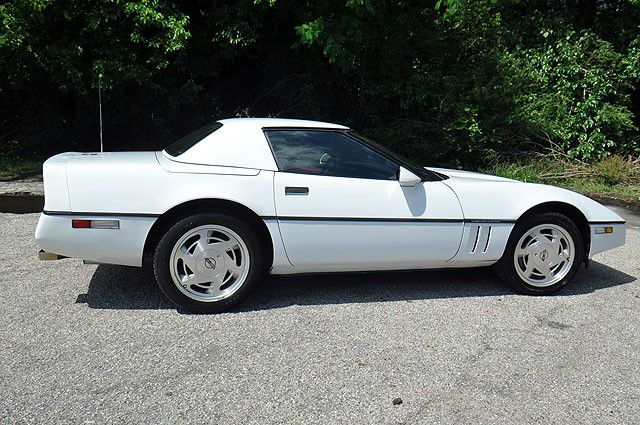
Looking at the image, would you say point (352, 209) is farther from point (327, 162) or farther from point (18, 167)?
point (18, 167)

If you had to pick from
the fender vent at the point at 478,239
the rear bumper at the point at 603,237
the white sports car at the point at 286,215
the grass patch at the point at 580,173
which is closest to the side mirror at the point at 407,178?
the white sports car at the point at 286,215

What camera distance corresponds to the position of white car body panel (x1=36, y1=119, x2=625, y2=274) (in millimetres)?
3701

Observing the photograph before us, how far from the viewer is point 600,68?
11.4m

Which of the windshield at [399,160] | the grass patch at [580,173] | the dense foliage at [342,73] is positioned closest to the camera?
the windshield at [399,160]

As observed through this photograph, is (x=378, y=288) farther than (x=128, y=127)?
No

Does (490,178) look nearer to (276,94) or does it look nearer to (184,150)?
(184,150)

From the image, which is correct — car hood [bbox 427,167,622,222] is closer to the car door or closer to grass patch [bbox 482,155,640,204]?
the car door

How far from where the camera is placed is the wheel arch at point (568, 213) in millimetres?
4406

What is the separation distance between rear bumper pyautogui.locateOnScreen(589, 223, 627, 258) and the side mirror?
156cm

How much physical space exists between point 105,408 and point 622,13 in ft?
44.2

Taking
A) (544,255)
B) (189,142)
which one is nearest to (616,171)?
(544,255)

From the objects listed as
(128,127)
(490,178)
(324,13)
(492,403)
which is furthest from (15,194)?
(492,403)

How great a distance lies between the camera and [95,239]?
3.70 meters

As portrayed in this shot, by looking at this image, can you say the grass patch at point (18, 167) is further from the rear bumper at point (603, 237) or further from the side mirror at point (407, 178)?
the rear bumper at point (603, 237)
